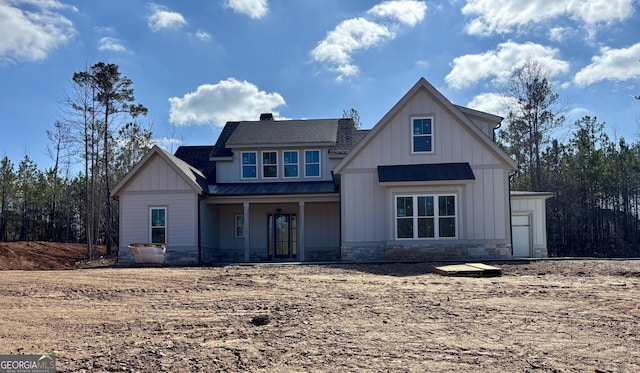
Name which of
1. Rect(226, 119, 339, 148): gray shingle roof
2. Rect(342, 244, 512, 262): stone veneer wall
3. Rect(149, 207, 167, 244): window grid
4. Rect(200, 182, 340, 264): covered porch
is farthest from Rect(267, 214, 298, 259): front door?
Rect(342, 244, 512, 262): stone veneer wall

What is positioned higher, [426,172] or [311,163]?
[311,163]

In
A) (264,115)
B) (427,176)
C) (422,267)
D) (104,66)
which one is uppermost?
(104,66)

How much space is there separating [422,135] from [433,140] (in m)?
0.41

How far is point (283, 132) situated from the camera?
22.6 meters

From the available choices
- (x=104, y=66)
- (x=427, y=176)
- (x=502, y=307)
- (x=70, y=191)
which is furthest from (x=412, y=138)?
(x=70, y=191)

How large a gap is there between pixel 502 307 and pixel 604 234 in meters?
26.6

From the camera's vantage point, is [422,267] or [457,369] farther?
[422,267]

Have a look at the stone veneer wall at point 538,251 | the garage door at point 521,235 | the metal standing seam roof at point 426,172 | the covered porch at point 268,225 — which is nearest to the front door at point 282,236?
the covered porch at point 268,225

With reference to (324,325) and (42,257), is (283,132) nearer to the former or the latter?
(42,257)

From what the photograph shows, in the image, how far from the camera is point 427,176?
16.9 m

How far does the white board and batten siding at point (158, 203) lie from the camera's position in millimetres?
19078

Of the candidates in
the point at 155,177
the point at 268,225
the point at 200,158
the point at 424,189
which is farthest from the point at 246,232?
the point at 424,189

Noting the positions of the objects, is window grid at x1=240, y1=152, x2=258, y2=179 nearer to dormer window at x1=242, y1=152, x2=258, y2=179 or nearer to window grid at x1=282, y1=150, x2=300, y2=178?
dormer window at x1=242, y1=152, x2=258, y2=179

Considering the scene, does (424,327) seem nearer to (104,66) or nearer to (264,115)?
(264,115)
